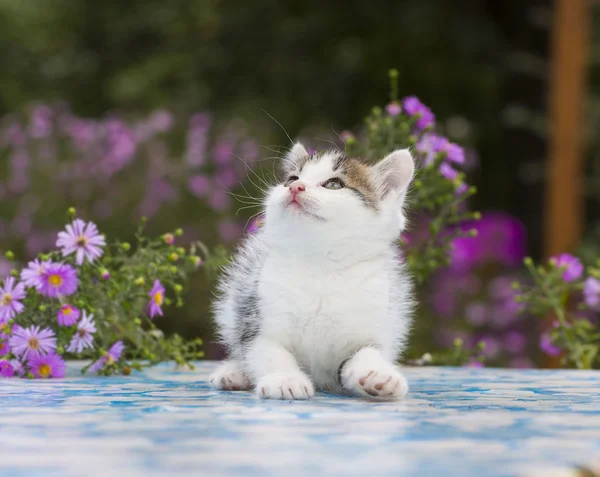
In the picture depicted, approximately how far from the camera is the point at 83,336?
2670 millimetres

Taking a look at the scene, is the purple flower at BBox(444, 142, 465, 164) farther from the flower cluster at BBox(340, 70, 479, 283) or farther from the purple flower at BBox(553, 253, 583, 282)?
the purple flower at BBox(553, 253, 583, 282)

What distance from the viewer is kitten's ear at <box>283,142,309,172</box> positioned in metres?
2.69

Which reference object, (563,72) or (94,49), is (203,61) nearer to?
(94,49)

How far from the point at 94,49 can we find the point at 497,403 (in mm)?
6733

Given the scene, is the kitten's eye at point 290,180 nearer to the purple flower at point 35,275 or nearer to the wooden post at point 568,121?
the purple flower at point 35,275

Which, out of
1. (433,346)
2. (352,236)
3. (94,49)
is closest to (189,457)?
(352,236)

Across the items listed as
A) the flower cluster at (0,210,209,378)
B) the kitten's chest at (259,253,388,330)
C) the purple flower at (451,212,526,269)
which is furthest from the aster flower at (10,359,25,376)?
the purple flower at (451,212,526,269)

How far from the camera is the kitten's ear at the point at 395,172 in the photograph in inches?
97.2

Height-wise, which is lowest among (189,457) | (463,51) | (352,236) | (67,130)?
(189,457)

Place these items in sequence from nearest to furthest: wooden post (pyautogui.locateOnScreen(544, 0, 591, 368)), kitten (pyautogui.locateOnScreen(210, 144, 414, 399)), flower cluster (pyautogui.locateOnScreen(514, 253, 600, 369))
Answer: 1. kitten (pyautogui.locateOnScreen(210, 144, 414, 399))
2. flower cluster (pyautogui.locateOnScreen(514, 253, 600, 369))
3. wooden post (pyautogui.locateOnScreen(544, 0, 591, 368))

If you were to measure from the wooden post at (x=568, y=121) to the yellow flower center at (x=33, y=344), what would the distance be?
4.24m

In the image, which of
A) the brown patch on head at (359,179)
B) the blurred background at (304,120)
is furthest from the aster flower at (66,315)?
the blurred background at (304,120)

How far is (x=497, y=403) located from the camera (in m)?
2.02

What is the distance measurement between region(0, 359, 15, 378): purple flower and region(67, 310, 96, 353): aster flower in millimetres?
182
